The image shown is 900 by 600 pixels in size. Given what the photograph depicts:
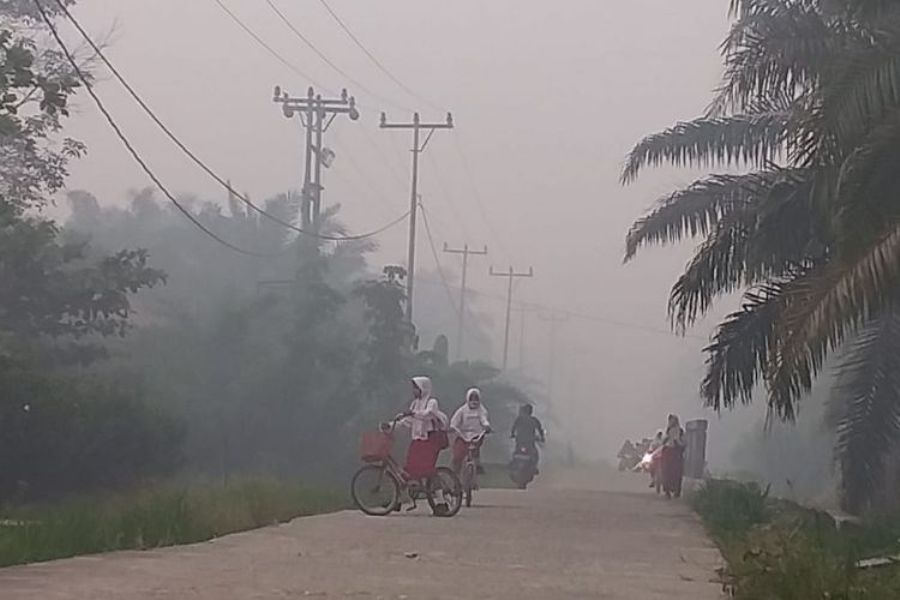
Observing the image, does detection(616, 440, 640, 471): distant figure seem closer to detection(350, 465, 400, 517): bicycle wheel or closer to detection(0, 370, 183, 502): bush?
detection(0, 370, 183, 502): bush

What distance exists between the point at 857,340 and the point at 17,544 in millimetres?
13275

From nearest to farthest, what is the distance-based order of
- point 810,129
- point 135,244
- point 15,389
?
point 810,129
point 15,389
point 135,244

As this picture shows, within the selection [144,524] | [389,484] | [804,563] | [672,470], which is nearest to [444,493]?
[389,484]

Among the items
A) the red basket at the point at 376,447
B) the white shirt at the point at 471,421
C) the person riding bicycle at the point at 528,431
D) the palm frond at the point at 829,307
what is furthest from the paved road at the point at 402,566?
the person riding bicycle at the point at 528,431

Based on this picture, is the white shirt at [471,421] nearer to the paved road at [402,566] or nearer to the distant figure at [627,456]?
the paved road at [402,566]

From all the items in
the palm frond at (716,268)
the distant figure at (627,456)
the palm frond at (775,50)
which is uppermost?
the palm frond at (775,50)

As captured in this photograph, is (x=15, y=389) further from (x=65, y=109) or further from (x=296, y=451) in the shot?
(x=296, y=451)

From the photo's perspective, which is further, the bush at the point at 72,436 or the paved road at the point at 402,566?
the bush at the point at 72,436

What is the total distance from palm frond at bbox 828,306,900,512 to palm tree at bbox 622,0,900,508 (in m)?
0.02

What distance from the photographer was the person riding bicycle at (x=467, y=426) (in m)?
19.8

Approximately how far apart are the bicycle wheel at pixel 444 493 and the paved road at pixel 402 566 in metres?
1.11

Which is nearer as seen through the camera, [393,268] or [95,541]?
[95,541]

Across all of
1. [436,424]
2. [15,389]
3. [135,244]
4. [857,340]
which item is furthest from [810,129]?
[135,244]

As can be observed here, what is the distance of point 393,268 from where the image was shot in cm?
4431
